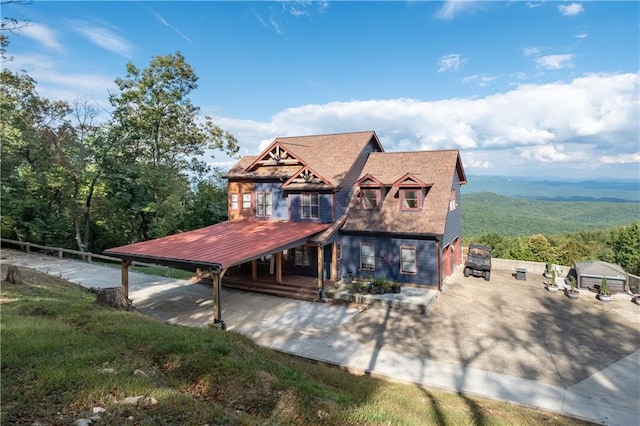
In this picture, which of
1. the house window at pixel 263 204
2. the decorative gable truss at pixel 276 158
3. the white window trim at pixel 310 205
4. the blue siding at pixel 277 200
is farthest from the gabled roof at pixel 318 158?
the white window trim at pixel 310 205

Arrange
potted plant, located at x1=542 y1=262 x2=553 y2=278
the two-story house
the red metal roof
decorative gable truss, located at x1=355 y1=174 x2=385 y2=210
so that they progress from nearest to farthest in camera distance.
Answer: the red metal roof
the two-story house
decorative gable truss, located at x1=355 y1=174 x2=385 y2=210
potted plant, located at x1=542 y1=262 x2=553 y2=278

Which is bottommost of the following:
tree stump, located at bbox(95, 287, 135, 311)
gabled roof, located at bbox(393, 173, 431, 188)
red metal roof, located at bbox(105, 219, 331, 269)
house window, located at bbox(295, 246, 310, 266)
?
house window, located at bbox(295, 246, 310, 266)

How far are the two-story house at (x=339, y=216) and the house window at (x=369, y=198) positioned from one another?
57 millimetres

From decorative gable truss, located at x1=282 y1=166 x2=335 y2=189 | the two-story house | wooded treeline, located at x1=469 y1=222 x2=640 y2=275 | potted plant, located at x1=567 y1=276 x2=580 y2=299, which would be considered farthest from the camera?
wooded treeline, located at x1=469 y1=222 x2=640 y2=275

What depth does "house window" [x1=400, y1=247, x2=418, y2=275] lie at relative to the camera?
18.1 metres

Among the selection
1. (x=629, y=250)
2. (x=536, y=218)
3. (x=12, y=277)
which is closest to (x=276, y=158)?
(x=12, y=277)

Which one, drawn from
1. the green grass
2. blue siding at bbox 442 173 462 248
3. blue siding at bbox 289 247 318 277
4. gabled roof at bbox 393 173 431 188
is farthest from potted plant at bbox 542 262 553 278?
the green grass

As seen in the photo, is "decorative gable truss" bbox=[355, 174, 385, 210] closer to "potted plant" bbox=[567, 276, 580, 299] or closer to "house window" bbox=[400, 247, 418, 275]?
"house window" bbox=[400, 247, 418, 275]

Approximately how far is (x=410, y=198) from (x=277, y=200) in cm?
762

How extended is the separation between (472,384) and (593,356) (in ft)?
15.9

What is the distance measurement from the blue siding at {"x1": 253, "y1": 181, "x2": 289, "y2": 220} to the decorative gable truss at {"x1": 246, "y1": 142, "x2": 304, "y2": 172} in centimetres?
115

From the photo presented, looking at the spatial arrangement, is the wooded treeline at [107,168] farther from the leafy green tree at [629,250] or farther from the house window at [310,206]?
the leafy green tree at [629,250]

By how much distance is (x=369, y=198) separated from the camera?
20297mm

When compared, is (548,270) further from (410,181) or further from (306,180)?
(306,180)
